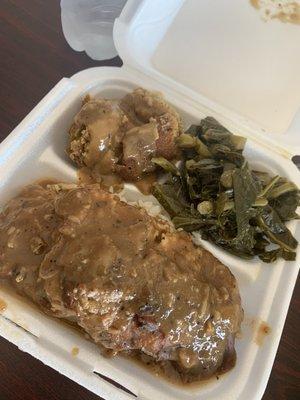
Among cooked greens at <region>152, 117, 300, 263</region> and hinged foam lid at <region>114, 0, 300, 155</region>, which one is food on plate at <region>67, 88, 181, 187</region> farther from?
hinged foam lid at <region>114, 0, 300, 155</region>

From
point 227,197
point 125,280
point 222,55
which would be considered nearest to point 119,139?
point 227,197

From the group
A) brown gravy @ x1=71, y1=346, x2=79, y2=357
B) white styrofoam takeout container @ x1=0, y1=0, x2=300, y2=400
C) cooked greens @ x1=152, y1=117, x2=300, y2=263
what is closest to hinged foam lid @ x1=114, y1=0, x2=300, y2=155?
white styrofoam takeout container @ x1=0, y1=0, x2=300, y2=400

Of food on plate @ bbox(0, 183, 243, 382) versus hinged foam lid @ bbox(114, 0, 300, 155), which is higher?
hinged foam lid @ bbox(114, 0, 300, 155)

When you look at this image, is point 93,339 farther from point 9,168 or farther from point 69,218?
point 9,168

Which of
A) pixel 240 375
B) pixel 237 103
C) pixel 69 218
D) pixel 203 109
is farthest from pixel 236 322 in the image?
pixel 237 103

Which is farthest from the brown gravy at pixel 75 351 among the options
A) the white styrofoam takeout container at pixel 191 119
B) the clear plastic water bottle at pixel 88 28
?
the clear plastic water bottle at pixel 88 28

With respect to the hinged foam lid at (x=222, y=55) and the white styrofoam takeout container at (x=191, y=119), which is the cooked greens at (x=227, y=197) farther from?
the hinged foam lid at (x=222, y=55)

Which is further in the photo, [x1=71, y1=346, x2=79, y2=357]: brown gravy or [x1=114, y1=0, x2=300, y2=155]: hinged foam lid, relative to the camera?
[x1=114, y1=0, x2=300, y2=155]: hinged foam lid
